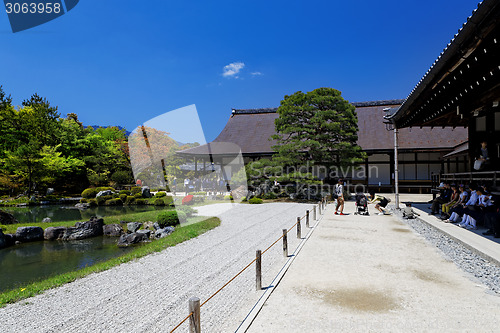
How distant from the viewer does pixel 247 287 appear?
15.4ft

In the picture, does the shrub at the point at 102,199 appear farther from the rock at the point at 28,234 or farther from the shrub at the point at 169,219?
the shrub at the point at 169,219

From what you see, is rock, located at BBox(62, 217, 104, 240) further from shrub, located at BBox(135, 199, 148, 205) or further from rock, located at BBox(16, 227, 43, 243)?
shrub, located at BBox(135, 199, 148, 205)

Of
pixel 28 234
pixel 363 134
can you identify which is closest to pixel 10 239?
pixel 28 234

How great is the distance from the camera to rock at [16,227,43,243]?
10.9m

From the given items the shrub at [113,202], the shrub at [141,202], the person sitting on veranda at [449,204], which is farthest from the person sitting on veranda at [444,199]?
the shrub at [113,202]

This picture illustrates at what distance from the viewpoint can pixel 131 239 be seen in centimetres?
1032

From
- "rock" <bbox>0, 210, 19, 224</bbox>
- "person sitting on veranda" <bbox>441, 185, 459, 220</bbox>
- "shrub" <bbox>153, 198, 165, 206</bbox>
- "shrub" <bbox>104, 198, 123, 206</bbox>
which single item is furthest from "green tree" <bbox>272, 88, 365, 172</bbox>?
"rock" <bbox>0, 210, 19, 224</bbox>

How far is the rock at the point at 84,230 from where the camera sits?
1130 centimetres

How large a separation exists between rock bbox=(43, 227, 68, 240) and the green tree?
1195 cm

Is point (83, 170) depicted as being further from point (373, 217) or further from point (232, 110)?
point (373, 217)

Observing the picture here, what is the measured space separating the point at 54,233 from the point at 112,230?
205 cm

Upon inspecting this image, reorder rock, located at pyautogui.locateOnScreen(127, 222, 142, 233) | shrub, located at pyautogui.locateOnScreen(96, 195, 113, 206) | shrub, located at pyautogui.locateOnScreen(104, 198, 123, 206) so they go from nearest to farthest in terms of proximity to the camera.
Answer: rock, located at pyautogui.locateOnScreen(127, 222, 142, 233) < shrub, located at pyautogui.locateOnScreen(104, 198, 123, 206) < shrub, located at pyautogui.locateOnScreen(96, 195, 113, 206)

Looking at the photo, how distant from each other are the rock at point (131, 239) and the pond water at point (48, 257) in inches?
10.9

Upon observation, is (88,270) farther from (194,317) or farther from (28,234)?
(28,234)
